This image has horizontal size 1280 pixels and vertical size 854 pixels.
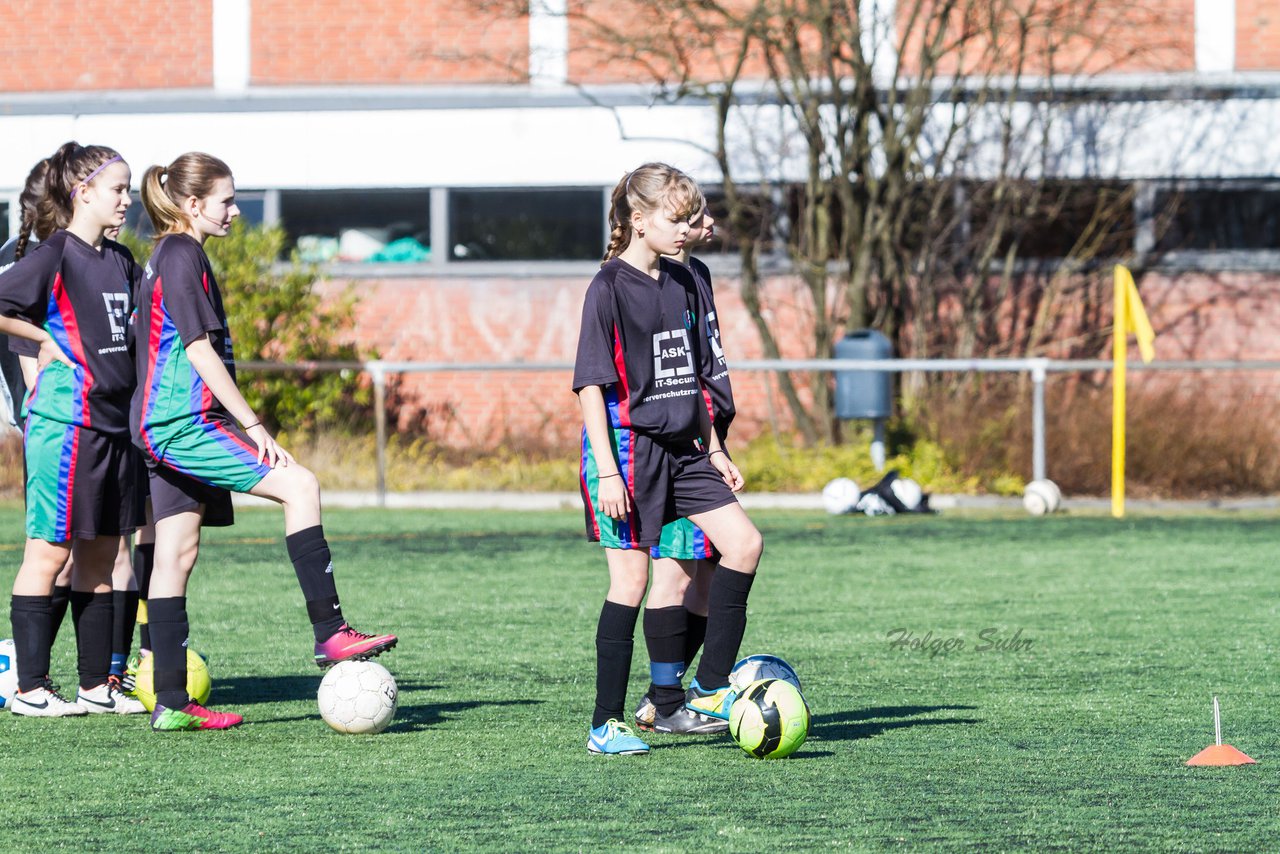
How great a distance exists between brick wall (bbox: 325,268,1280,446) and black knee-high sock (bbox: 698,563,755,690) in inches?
486

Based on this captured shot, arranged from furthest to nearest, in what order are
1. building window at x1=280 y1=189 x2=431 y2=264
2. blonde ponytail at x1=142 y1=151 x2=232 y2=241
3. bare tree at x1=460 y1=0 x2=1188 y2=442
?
building window at x1=280 y1=189 x2=431 y2=264
bare tree at x1=460 y1=0 x2=1188 y2=442
blonde ponytail at x1=142 y1=151 x2=232 y2=241

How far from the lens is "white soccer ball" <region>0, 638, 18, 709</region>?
253 inches

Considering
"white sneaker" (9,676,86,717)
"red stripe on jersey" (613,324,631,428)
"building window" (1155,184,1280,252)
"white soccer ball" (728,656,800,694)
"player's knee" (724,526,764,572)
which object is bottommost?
"white sneaker" (9,676,86,717)

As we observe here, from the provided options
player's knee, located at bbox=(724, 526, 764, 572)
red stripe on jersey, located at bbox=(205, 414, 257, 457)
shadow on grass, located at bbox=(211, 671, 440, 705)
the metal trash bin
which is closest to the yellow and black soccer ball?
player's knee, located at bbox=(724, 526, 764, 572)

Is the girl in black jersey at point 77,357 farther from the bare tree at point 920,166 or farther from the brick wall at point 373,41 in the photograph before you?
the brick wall at point 373,41

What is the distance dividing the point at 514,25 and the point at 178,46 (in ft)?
13.0

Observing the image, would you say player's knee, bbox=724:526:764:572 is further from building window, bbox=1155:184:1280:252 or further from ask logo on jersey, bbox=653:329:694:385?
building window, bbox=1155:184:1280:252

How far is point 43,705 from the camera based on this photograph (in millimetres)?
6215

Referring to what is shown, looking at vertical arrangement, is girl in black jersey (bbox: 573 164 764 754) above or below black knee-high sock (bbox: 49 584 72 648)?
above

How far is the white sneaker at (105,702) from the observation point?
6258 mm

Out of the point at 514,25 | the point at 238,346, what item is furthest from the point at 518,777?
the point at 514,25

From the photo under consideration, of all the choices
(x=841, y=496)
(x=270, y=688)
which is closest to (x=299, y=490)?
(x=270, y=688)

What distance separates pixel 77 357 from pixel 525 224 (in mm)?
13875

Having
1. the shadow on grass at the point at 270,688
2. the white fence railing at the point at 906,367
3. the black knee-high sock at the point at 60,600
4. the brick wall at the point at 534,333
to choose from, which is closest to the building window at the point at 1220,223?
the brick wall at the point at 534,333
